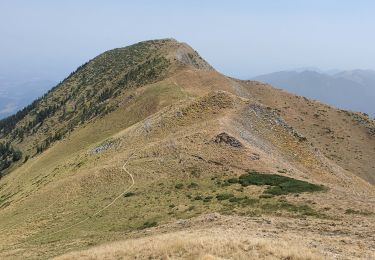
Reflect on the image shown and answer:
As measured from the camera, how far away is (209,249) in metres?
22.9

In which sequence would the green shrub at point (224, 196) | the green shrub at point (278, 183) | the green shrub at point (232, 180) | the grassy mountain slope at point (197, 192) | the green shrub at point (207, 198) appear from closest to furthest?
1. the grassy mountain slope at point (197, 192)
2. the green shrub at point (224, 196)
3. the green shrub at point (207, 198)
4. the green shrub at point (278, 183)
5. the green shrub at point (232, 180)

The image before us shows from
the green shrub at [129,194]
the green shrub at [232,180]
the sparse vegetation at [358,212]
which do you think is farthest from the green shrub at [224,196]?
the sparse vegetation at [358,212]

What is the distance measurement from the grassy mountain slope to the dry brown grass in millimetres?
103

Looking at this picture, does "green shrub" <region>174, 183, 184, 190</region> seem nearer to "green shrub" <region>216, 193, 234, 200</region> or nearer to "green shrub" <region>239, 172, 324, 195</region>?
"green shrub" <region>216, 193, 234, 200</region>

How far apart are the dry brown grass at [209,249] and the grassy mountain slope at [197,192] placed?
10cm

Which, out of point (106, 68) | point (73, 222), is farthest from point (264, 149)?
point (106, 68)

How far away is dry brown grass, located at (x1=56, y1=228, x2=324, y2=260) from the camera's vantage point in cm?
2164

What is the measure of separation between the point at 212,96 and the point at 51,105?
127 m

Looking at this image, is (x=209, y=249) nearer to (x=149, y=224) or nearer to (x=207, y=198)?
(x=149, y=224)

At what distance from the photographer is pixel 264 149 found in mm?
56406

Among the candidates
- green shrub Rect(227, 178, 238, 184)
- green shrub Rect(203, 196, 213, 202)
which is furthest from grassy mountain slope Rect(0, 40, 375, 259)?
green shrub Rect(227, 178, 238, 184)

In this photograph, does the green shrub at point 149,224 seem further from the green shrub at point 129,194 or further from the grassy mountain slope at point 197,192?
the green shrub at point 129,194

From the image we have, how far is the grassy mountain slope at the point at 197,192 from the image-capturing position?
2820cm

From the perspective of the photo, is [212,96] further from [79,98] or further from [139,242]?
[79,98]
